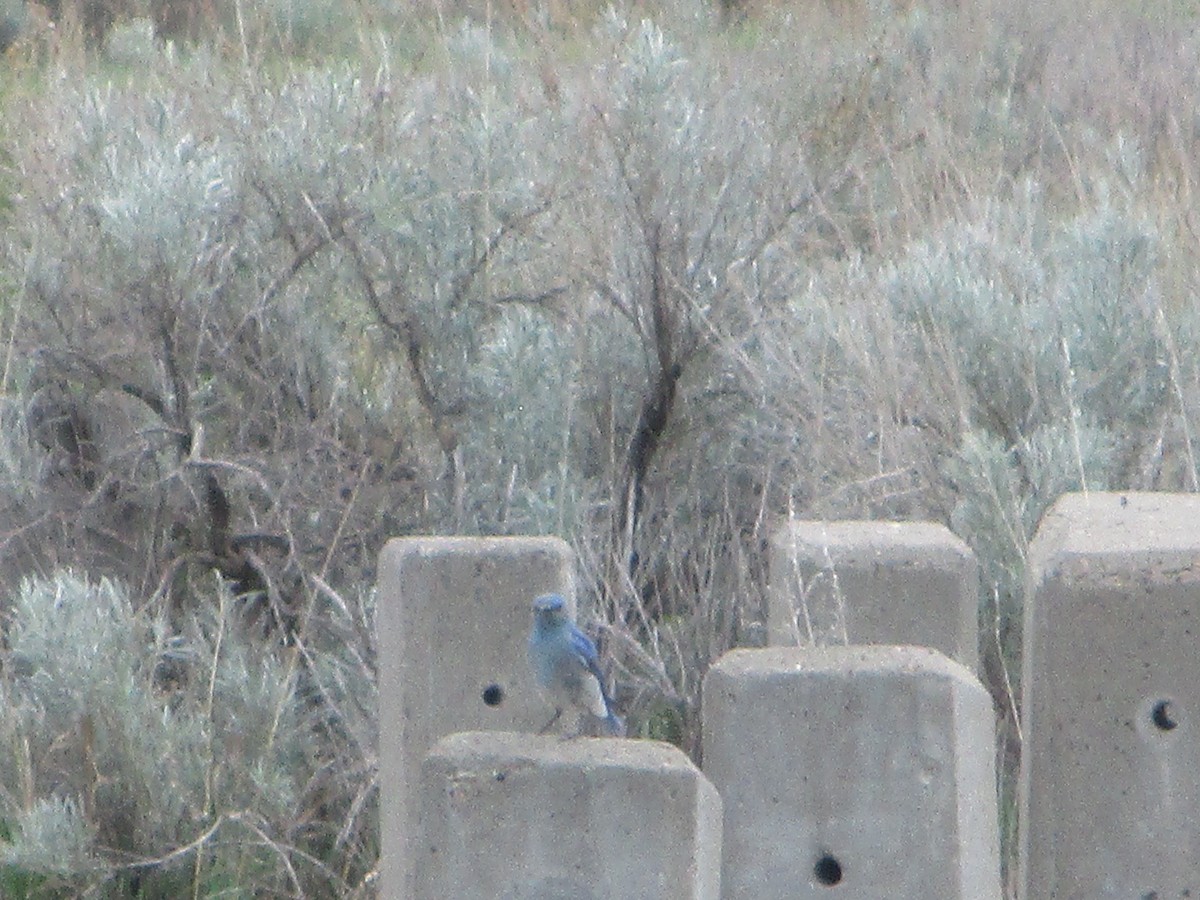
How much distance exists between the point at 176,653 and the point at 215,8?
793 centimetres

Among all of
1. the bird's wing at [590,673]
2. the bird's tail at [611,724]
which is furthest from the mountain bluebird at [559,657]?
the bird's tail at [611,724]

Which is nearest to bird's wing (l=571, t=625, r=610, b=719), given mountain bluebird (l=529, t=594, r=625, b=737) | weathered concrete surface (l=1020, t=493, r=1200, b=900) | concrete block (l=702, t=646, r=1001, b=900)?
mountain bluebird (l=529, t=594, r=625, b=737)

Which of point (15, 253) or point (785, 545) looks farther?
point (15, 253)

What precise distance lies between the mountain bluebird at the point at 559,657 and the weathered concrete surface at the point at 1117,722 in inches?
23.3

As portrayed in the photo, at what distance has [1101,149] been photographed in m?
6.31

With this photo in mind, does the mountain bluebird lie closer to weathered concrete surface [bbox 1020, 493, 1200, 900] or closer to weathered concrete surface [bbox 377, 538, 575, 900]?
weathered concrete surface [bbox 377, 538, 575, 900]

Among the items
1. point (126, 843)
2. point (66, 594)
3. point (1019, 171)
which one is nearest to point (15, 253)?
point (66, 594)

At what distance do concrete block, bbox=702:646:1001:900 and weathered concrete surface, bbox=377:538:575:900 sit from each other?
53cm

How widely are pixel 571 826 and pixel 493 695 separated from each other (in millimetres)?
654

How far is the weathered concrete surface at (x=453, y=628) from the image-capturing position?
2197 mm

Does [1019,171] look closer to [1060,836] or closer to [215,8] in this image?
[1060,836]

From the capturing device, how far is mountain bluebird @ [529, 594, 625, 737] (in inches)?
85.5

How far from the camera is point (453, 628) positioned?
2209mm

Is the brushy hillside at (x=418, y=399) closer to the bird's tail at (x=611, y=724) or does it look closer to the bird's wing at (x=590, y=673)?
the bird's tail at (x=611, y=724)
